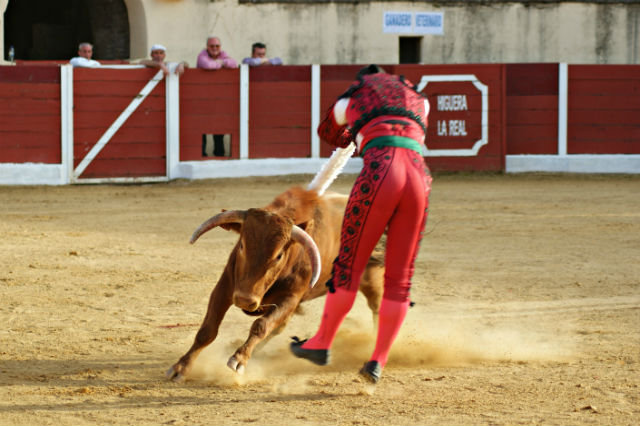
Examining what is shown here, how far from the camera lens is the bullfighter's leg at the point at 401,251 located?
3.10 metres

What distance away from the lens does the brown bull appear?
3.32 metres

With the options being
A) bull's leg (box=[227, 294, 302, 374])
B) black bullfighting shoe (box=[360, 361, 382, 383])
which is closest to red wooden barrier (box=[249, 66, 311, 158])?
bull's leg (box=[227, 294, 302, 374])

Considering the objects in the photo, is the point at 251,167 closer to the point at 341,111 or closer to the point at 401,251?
the point at 341,111

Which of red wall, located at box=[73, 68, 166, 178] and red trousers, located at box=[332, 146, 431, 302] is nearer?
red trousers, located at box=[332, 146, 431, 302]

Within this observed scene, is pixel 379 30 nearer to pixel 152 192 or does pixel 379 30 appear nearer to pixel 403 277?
pixel 152 192

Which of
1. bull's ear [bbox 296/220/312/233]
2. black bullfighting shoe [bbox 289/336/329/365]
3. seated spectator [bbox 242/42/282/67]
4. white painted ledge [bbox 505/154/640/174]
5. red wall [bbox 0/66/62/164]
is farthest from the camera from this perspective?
white painted ledge [bbox 505/154/640/174]

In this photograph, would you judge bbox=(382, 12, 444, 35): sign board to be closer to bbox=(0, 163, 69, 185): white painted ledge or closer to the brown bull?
bbox=(0, 163, 69, 185): white painted ledge

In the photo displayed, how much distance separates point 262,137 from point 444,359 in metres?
7.10

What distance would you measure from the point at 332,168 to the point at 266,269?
63 cm

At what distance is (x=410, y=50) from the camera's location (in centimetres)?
1412

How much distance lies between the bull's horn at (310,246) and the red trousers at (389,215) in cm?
26

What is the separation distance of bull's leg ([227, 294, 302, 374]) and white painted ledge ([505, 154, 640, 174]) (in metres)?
8.08

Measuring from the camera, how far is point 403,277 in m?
3.15

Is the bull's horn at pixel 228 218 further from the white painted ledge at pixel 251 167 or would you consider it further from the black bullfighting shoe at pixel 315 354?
the white painted ledge at pixel 251 167
